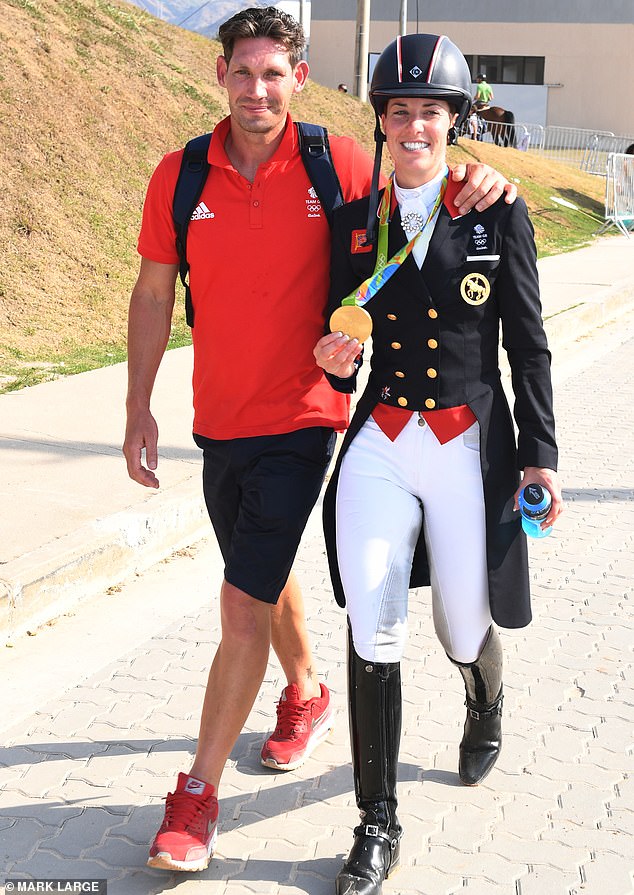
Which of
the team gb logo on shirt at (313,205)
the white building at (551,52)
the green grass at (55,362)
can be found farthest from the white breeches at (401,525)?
the white building at (551,52)

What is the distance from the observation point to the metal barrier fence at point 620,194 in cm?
2447

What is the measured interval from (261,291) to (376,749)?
133 cm

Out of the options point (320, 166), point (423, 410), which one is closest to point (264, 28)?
point (320, 166)

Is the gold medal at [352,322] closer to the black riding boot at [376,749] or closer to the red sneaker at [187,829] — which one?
the black riding boot at [376,749]

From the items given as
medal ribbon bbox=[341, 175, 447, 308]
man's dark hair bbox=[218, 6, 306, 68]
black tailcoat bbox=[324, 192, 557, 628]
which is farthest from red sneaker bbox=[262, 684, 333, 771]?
man's dark hair bbox=[218, 6, 306, 68]

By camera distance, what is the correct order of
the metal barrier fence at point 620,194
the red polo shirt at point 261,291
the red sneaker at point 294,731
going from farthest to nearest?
the metal barrier fence at point 620,194 < the red sneaker at point 294,731 < the red polo shirt at point 261,291

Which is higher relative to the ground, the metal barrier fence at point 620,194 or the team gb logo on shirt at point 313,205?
the team gb logo on shirt at point 313,205

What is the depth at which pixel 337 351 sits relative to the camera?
3.02 metres

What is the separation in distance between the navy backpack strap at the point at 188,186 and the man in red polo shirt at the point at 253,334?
0.02 meters

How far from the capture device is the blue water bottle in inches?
124

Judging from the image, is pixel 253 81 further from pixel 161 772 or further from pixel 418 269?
pixel 161 772

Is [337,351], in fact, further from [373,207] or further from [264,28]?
[264,28]

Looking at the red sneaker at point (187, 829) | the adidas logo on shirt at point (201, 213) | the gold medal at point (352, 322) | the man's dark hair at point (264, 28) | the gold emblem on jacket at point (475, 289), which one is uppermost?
the man's dark hair at point (264, 28)

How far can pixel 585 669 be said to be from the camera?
4.57 meters
